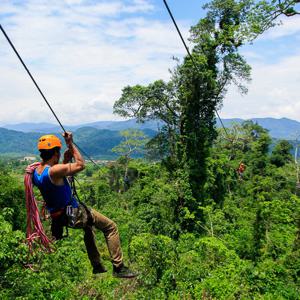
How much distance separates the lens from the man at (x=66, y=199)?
3.50 m

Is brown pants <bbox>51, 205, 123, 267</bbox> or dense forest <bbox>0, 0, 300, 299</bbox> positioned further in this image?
dense forest <bbox>0, 0, 300, 299</bbox>

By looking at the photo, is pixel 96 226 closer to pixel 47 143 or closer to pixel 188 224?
pixel 47 143

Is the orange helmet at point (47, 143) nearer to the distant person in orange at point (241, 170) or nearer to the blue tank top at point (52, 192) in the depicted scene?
the blue tank top at point (52, 192)

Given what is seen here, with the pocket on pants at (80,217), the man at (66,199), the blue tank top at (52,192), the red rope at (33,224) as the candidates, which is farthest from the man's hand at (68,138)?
the pocket on pants at (80,217)

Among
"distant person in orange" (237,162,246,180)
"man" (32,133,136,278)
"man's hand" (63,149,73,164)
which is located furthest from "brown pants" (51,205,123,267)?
"distant person in orange" (237,162,246,180)

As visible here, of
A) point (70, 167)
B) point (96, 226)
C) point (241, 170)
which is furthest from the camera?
point (241, 170)

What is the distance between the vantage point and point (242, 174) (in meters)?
35.2

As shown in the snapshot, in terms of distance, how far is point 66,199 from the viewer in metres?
3.78

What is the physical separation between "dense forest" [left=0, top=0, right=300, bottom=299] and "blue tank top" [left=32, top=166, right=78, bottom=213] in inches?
94.6

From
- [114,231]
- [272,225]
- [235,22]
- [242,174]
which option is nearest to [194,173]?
[272,225]

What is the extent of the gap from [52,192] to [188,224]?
15816 mm

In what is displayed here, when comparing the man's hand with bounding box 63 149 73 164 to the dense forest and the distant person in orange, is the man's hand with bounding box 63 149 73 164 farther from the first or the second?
the distant person in orange

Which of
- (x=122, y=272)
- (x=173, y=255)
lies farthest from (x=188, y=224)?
(x=122, y=272)

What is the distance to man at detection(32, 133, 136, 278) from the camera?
3498mm
